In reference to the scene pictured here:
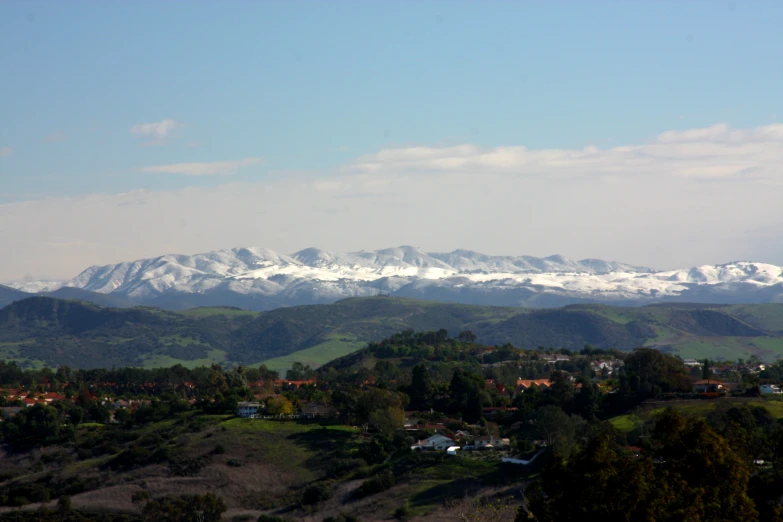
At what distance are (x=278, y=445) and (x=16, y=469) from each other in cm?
2866

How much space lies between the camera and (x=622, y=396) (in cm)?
11394

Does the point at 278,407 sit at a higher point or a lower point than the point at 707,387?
lower

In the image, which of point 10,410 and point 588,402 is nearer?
point 588,402

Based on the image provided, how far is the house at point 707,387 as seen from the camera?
119 metres

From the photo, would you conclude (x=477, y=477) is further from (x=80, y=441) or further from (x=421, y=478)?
(x=80, y=441)

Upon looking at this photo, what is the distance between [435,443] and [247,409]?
31.5 meters

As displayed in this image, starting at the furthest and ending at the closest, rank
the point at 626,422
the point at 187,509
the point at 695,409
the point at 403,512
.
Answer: the point at 626,422 < the point at 695,409 < the point at 187,509 < the point at 403,512

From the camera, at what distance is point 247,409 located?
122m

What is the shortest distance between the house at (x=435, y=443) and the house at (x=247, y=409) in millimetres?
27279

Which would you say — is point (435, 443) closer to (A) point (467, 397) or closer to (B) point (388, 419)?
(B) point (388, 419)

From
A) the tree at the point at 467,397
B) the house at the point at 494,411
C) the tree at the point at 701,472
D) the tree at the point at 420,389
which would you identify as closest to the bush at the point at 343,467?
the tree at the point at 467,397

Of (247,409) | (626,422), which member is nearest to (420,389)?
(247,409)

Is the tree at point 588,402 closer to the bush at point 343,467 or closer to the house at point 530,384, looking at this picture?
the house at point 530,384

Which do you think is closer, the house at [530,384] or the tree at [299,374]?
the house at [530,384]
